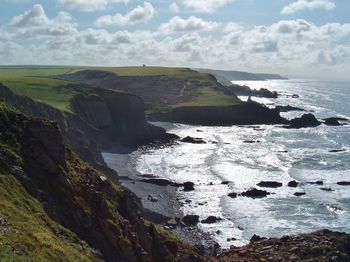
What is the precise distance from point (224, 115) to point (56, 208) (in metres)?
137

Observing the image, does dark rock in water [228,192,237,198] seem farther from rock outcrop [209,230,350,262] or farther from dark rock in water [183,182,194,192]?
rock outcrop [209,230,350,262]

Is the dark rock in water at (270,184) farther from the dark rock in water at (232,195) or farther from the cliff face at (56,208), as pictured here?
the cliff face at (56,208)

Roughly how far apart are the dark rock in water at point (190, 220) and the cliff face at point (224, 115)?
100225 millimetres

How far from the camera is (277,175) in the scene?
286 ft

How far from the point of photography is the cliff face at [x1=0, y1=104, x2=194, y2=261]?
2433cm

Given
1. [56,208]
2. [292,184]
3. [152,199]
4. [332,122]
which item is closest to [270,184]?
[292,184]

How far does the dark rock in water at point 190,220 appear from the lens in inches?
2386

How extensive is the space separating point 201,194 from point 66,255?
51.3m

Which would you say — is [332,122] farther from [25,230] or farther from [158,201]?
[25,230]

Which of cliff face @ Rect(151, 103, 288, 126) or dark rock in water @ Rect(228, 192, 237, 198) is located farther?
cliff face @ Rect(151, 103, 288, 126)

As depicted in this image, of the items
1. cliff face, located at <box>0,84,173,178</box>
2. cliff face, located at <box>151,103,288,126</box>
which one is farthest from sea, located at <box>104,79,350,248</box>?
cliff face, located at <box>151,103,288,126</box>

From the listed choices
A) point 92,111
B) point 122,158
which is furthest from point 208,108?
point 122,158

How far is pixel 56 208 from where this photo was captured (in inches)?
1180

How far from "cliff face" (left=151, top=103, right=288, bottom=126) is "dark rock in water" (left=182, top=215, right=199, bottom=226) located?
100m
